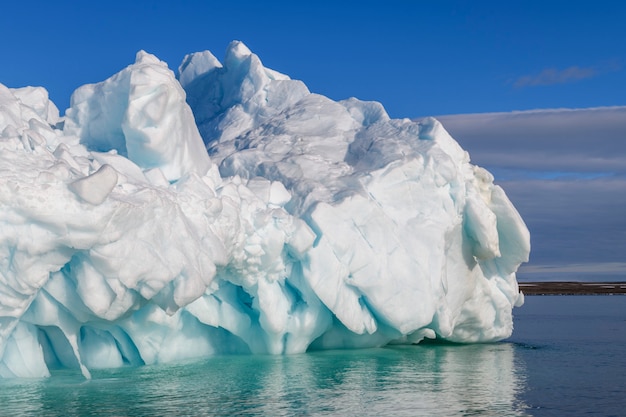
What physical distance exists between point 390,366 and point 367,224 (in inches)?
103

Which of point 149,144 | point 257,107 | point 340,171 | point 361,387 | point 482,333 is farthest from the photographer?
point 257,107

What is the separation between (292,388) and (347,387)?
0.81 m

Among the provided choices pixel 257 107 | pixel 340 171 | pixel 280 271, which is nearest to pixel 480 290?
pixel 340 171

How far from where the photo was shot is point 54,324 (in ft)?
43.4

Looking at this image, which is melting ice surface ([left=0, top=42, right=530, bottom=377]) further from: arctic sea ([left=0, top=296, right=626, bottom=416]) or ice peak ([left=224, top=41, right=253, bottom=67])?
ice peak ([left=224, top=41, right=253, bottom=67])

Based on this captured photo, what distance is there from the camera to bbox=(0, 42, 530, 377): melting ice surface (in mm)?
12430

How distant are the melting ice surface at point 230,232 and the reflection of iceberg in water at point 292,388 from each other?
0.69 meters

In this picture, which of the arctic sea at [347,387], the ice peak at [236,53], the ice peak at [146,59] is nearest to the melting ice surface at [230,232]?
the ice peak at [146,59]

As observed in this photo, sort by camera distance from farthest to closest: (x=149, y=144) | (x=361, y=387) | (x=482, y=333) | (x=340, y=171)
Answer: (x=482, y=333) < (x=340, y=171) < (x=149, y=144) < (x=361, y=387)

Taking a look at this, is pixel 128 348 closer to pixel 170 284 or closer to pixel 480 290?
pixel 170 284

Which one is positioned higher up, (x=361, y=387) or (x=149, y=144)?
(x=149, y=144)

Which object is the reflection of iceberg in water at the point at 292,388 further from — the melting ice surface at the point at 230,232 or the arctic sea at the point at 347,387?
the melting ice surface at the point at 230,232

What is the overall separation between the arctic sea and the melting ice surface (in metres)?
0.72

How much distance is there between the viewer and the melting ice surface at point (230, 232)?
12430mm
